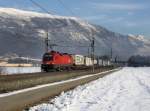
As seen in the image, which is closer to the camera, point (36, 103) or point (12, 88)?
point (36, 103)

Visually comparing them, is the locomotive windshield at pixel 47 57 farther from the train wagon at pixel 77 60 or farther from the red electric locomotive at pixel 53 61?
the train wagon at pixel 77 60

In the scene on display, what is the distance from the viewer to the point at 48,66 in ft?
235

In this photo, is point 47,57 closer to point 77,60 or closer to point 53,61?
point 53,61

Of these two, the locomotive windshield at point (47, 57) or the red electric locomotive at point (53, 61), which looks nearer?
the red electric locomotive at point (53, 61)

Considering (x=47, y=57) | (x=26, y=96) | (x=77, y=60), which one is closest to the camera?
(x=26, y=96)

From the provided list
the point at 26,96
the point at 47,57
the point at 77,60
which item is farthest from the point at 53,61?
the point at 26,96

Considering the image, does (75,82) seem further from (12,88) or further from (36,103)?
(36,103)

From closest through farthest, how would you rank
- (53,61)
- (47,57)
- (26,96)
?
(26,96) < (53,61) < (47,57)

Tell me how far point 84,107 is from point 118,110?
Result: 2.02 metres

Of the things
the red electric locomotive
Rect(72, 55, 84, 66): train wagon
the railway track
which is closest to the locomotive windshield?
the red electric locomotive

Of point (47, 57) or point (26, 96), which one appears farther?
point (47, 57)

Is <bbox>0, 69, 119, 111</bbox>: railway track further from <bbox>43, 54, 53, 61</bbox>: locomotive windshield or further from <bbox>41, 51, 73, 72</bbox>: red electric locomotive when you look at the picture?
<bbox>43, 54, 53, 61</bbox>: locomotive windshield

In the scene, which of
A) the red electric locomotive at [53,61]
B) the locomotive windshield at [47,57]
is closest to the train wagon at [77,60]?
the red electric locomotive at [53,61]

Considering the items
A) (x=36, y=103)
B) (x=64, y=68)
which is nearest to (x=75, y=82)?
(x=36, y=103)
